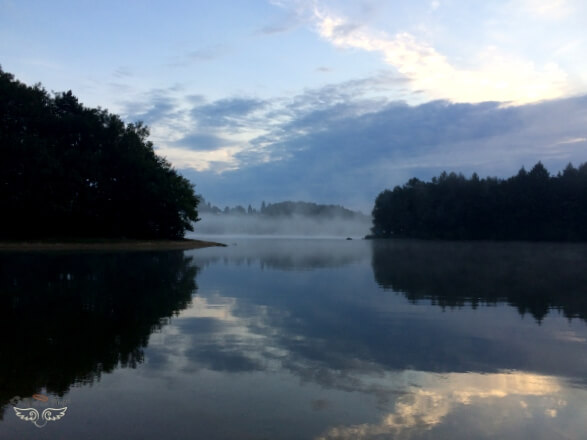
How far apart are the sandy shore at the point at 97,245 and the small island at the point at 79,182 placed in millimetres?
131

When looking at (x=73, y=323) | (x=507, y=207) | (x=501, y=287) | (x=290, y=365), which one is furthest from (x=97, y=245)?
(x=507, y=207)

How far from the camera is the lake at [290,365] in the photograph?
265 inches

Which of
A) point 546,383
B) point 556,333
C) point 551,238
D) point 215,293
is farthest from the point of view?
point 551,238

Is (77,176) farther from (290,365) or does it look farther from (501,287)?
(290,365)

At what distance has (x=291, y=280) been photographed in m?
25.3

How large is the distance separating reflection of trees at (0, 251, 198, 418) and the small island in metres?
39.2

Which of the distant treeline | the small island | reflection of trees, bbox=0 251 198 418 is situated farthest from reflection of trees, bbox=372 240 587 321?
the distant treeline

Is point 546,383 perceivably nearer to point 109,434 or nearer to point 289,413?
point 289,413

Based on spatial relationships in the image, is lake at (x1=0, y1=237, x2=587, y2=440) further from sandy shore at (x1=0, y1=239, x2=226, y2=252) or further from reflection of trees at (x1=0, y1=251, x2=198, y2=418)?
sandy shore at (x1=0, y1=239, x2=226, y2=252)

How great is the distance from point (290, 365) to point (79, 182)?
63.3 metres

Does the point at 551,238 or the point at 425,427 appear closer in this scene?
the point at 425,427

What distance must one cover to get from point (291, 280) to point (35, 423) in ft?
62.1

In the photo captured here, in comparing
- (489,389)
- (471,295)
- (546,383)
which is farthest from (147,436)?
(471,295)

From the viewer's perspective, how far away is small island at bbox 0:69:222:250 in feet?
193
